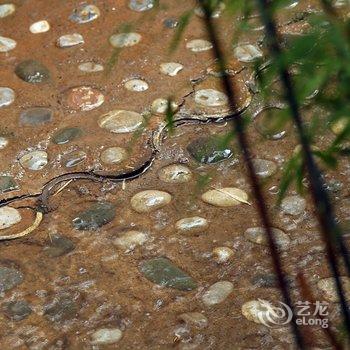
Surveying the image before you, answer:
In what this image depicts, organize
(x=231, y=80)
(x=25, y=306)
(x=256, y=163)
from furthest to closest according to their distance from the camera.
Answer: (x=231, y=80) → (x=256, y=163) → (x=25, y=306)

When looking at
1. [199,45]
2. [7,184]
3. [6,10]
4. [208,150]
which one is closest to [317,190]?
[208,150]

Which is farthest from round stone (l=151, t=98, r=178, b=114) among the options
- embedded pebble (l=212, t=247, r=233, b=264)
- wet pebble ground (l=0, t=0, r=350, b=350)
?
embedded pebble (l=212, t=247, r=233, b=264)

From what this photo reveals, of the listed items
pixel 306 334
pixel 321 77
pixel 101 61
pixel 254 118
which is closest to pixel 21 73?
pixel 101 61

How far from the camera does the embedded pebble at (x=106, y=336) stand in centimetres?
233

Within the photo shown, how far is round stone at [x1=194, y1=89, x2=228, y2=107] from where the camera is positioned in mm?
3182

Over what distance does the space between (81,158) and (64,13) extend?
0.91 metres

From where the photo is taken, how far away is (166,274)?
2533 mm

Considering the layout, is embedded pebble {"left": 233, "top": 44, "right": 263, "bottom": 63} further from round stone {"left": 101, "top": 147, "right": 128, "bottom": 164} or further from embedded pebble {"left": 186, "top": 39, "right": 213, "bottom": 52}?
round stone {"left": 101, "top": 147, "right": 128, "bottom": 164}

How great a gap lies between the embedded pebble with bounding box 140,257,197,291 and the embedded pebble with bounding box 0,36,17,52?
1307 millimetres

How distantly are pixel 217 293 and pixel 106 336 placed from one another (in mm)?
306

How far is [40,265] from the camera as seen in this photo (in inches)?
103

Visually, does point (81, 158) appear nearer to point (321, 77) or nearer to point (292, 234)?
point (292, 234)

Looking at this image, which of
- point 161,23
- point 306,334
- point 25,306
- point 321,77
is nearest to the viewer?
point 321,77

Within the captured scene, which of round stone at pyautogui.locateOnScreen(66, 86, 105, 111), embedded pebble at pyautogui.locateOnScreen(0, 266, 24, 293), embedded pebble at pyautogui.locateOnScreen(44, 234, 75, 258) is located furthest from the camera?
round stone at pyautogui.locateOnScreen(66, 86, 105, 111)
